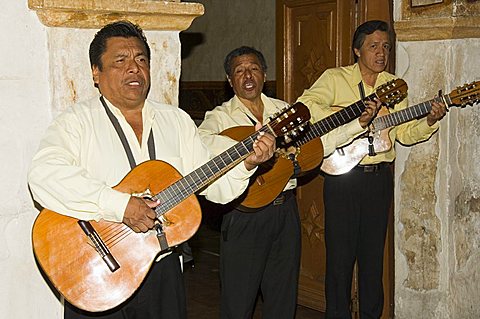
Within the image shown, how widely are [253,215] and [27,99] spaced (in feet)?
3.92

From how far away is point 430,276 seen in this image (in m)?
4.79

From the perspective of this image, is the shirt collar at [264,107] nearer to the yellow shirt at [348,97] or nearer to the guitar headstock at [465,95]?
the yellow shirt at [348,97]

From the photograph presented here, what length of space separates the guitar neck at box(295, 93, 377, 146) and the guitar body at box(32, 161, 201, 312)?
147 cm

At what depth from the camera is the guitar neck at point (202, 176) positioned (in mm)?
2914

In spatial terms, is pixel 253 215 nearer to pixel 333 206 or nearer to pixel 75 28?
pixel 333 206

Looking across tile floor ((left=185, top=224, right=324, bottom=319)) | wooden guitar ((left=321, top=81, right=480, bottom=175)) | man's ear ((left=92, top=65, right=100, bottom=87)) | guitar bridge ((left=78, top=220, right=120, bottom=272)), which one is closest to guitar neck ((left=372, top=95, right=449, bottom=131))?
wooden guitar ((left=321, top=81, right=480, bottom=175))

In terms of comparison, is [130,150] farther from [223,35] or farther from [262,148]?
[223,35]

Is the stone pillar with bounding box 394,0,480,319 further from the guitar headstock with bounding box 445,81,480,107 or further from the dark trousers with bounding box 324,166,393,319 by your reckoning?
the dark trousers with bounding box 324,166,393,319

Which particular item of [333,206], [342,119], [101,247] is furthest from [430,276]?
[101,247]

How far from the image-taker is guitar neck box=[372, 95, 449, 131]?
14.5 ft

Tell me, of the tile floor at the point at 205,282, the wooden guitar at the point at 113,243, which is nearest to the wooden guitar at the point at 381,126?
the tile floor at the point at 205,282

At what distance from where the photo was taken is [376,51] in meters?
4.46

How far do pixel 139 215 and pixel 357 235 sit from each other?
2.04 m

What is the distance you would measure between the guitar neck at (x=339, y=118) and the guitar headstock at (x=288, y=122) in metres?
1.11
